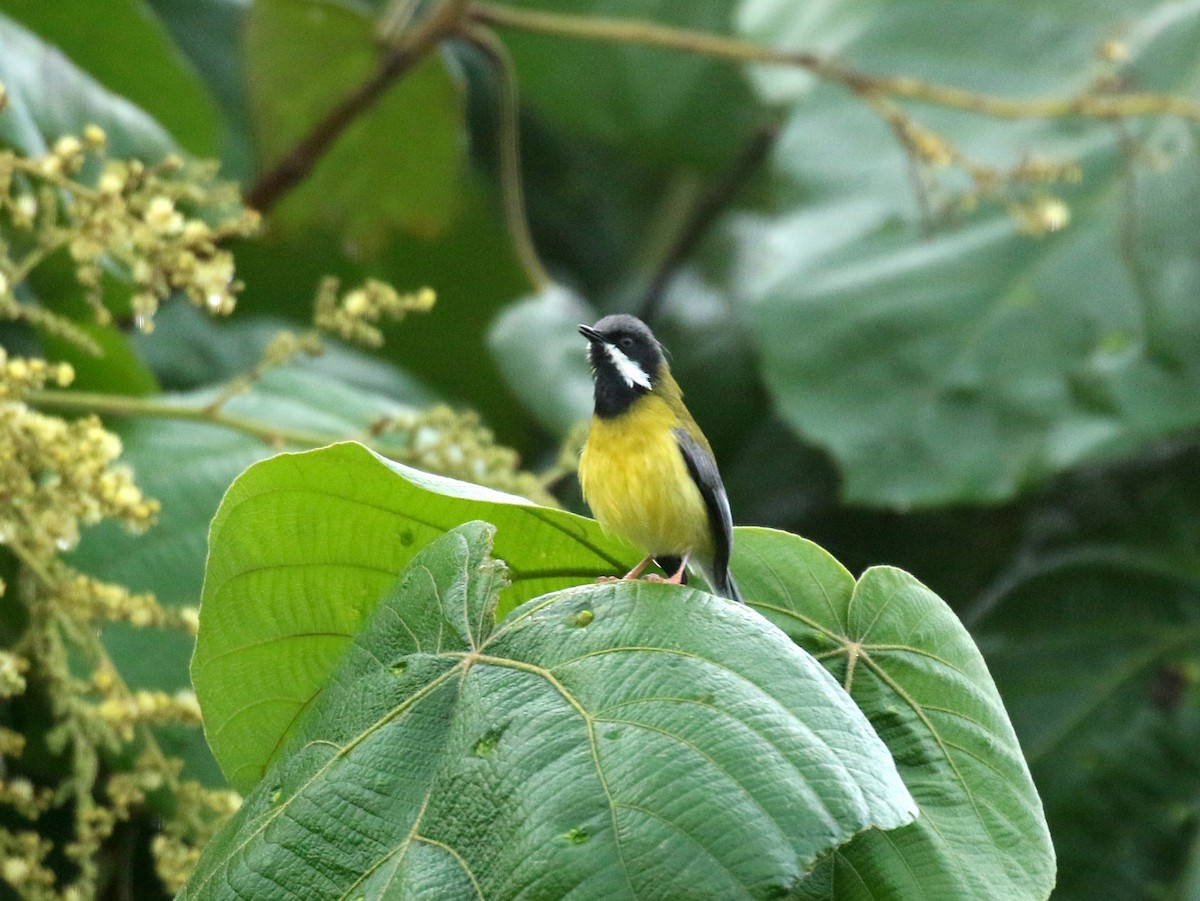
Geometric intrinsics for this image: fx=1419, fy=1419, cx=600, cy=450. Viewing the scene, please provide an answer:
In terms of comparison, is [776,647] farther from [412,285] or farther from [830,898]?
[412,285]

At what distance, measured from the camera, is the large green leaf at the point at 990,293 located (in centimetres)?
279

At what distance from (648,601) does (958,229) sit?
2199mm

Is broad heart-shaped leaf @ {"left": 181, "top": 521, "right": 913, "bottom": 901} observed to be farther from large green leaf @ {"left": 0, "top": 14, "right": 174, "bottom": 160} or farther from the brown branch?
the brown branch

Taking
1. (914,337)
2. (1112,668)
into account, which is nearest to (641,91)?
(914,337)

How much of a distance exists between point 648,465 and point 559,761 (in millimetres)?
914

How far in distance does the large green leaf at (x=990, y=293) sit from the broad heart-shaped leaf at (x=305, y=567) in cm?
159

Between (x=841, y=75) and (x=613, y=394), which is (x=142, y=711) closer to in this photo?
(x=613, y=394)

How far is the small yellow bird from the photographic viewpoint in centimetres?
179

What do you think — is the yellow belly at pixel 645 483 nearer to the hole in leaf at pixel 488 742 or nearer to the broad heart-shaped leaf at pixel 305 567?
the broad heart-shaped leaf at pixel 305 567

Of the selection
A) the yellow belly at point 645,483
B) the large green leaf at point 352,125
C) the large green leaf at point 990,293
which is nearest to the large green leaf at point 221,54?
the large green leaf at point 352,125

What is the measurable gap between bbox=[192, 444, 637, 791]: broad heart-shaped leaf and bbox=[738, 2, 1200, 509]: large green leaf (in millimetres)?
1595

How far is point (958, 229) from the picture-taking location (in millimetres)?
3092

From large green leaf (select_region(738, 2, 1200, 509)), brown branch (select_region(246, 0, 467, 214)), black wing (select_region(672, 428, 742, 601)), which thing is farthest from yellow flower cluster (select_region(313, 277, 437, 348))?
large green leaf (select_region(738, 2, 1200, 509))

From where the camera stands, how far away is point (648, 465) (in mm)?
1903
